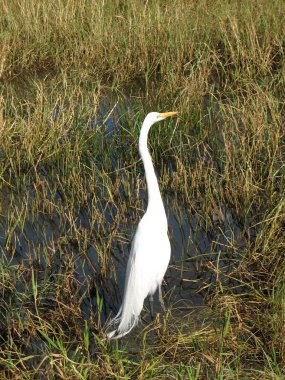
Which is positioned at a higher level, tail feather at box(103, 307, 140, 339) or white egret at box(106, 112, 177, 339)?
white egret at box(106, 112, 177, 339)

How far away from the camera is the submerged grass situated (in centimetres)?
293

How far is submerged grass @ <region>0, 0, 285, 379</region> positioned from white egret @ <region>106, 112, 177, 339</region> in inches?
4.3

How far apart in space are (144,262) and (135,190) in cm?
132

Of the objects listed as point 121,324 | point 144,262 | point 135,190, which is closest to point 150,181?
point 144,262

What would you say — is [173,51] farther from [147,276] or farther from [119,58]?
[147,276]

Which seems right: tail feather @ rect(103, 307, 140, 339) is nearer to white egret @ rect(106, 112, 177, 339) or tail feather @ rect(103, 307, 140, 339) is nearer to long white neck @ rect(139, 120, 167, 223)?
white egret @ rect(106, 112, 177, 339)

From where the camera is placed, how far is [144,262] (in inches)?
125

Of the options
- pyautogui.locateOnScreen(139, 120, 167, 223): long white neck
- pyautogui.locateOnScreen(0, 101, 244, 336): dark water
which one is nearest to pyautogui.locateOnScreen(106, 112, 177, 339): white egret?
pyautogui.locateOnScreen(139, 120, 167, 223): long white neck

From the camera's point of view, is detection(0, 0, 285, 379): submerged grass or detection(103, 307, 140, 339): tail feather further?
detection(103, 307, 140, 339): tail feather

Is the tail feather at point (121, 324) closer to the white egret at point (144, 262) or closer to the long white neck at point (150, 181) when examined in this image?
the white egret at point (144, 262)

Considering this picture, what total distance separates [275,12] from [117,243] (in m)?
3.78

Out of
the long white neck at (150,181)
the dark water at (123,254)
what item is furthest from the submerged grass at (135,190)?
the long white neck at (150,181)

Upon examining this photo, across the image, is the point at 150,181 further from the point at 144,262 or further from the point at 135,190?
the point at 135,190

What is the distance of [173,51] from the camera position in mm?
6148
